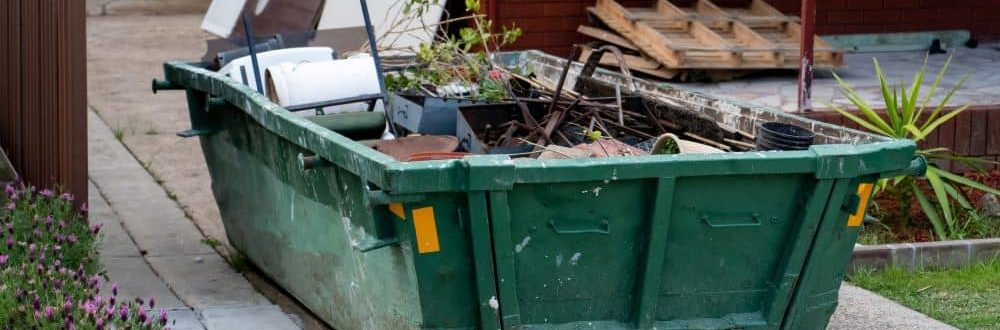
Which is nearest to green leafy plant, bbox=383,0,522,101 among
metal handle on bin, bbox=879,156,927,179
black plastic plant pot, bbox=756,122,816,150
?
black plastic plant pot, bbox=756,122,816,150

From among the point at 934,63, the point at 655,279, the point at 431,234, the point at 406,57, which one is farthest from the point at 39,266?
the point at 934,63

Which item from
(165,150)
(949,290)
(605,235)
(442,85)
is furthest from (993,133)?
(165,150)

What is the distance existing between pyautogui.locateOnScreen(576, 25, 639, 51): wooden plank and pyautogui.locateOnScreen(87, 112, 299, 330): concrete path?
3.50 meters

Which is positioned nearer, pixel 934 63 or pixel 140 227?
pixel 140 227

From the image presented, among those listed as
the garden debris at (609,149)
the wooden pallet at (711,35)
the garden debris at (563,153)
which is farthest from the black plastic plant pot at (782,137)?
the wooden pallet at (711,35)

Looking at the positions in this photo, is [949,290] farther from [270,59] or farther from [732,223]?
[270,59]

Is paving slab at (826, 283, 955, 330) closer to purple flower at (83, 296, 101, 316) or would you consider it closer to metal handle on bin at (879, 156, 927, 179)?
metal handle on bin at (879, 156, 927, 179)

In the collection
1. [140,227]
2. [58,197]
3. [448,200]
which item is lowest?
[140,227]

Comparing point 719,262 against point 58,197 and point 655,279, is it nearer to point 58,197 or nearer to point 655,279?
point 655,279

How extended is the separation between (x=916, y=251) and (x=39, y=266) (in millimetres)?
4052

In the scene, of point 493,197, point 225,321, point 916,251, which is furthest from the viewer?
point 916,251

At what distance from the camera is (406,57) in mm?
7207

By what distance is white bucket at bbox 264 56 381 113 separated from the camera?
20.1 ft

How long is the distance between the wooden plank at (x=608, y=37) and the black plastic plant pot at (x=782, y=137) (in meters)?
5.33
